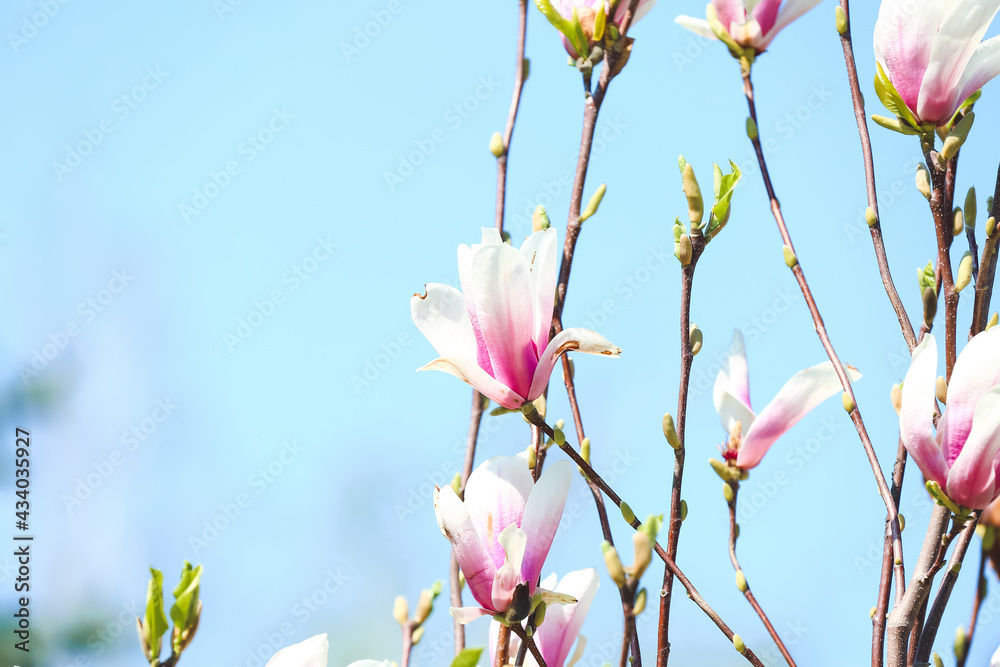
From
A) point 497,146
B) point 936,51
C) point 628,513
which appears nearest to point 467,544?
point 628,513

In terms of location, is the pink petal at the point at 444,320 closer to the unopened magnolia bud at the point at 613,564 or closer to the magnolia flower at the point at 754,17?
the unopened magnolia bud at the point at 613,564

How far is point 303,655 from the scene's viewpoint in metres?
0.68

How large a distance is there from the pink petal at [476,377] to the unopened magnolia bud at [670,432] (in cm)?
12

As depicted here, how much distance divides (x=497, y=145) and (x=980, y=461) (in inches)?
23.7

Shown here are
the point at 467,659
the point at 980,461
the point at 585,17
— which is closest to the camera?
the point at 467,659

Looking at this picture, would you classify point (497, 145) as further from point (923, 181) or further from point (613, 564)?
point (613, 564)

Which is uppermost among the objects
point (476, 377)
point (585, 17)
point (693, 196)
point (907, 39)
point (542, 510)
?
point (585, 17)

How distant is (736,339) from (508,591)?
476 mm

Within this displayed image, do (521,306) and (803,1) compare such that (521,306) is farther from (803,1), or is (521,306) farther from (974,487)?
(803,1)

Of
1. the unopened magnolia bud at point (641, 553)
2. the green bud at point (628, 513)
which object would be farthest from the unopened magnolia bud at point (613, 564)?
the green bud at point (628, 513)

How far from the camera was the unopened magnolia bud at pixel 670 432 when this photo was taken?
0.69m

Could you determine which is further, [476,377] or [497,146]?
[497,146]

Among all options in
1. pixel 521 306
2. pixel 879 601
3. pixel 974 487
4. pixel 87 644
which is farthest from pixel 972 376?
pixel 87 644

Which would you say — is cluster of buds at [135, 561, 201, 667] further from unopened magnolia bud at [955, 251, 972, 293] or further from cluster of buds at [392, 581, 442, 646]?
unopened magnolia bud at [955, 251, 972, 293]
